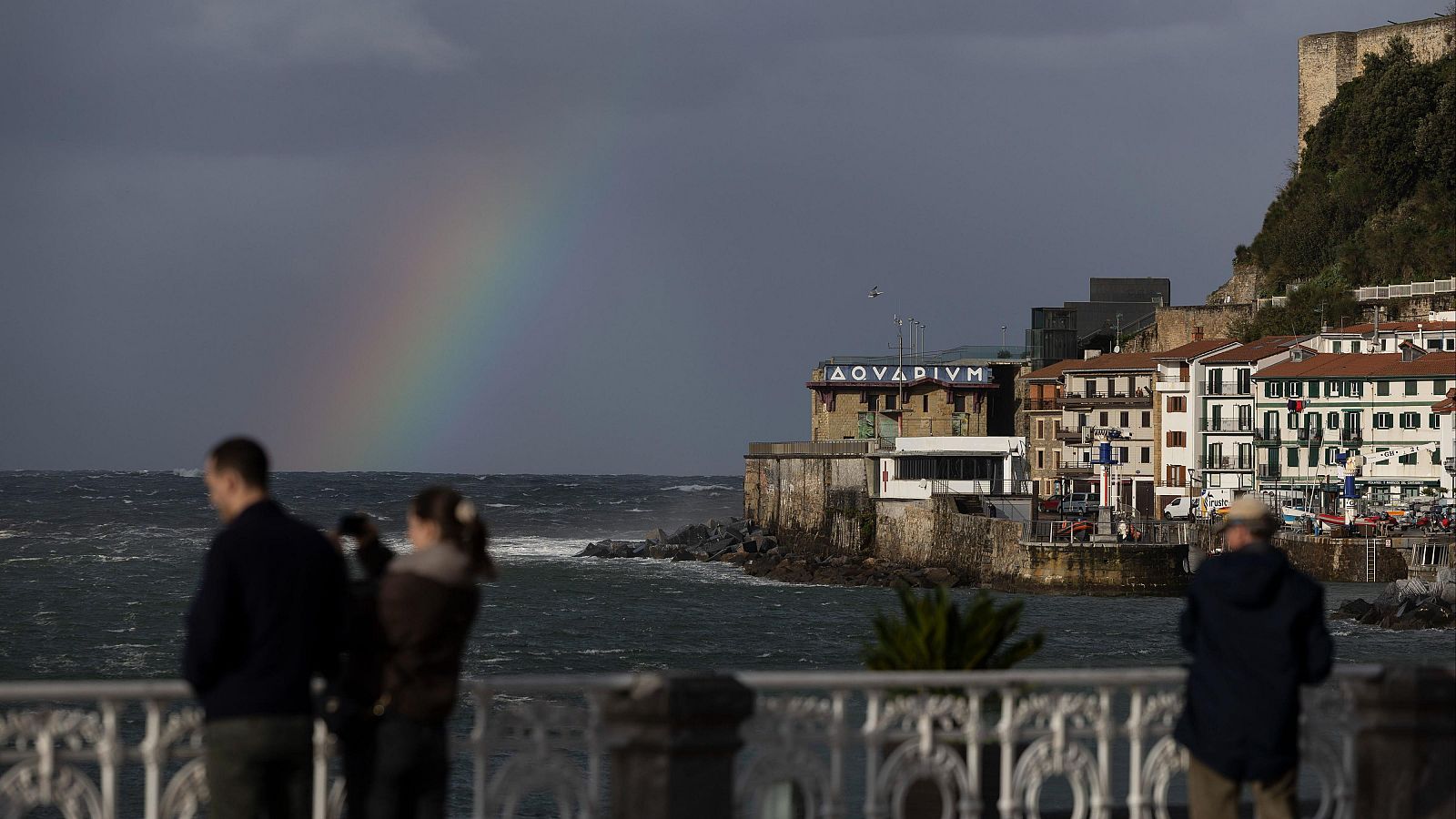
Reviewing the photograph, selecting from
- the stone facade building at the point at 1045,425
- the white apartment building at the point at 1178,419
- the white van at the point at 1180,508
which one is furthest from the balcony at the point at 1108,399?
the white van at the point at 1180,508

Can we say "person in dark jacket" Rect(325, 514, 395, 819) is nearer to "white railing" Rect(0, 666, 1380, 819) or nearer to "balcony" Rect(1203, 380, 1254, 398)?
"white railing" Rect(0, 666, 1380, 819)

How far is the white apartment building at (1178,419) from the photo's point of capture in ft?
308

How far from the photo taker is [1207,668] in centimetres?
793

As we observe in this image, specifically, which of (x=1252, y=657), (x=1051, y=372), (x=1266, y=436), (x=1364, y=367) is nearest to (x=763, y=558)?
(x=1266, y=436)

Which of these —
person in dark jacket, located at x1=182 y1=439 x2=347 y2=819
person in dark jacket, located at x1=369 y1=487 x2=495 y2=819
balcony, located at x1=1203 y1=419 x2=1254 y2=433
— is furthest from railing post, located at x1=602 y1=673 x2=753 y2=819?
balcony, located at x1=1203 y1=419 x2=1254 y2=433

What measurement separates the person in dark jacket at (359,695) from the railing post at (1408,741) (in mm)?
4560

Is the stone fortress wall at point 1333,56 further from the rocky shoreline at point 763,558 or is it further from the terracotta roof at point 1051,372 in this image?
the rocky shoreline at point 763,558

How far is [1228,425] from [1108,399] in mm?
10937

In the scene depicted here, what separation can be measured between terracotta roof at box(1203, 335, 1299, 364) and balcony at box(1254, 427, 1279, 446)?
3.80 metres

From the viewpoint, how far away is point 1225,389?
9275 centimetres

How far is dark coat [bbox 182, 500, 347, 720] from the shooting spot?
265 inches

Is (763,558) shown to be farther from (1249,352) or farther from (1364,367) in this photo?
(1364,367)

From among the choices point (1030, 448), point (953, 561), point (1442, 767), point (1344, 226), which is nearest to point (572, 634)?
point (953, 561)

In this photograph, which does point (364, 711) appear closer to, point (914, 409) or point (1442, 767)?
point (1442, 767)
